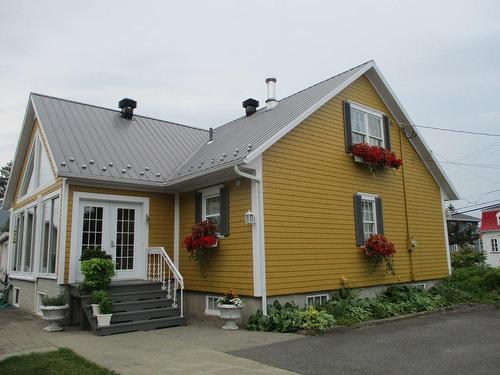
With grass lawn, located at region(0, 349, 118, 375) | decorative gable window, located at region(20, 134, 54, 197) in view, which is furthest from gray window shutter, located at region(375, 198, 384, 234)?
decorative gable window, located at region(20, 134, 54, 197)

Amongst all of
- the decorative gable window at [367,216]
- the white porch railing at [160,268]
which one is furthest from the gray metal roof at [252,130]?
the decorative gable window at [367,216]

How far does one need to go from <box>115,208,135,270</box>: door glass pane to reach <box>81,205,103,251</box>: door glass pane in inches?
19.3

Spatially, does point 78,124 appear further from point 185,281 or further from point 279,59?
point 279,59

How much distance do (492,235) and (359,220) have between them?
34.8m

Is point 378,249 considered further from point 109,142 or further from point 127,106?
point 127,106

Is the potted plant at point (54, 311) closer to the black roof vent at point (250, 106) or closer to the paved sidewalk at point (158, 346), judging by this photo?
the paved sidewalk at point (158, 346)

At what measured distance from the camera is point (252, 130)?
12219mm

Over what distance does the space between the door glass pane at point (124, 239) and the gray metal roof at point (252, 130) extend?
1.61 meters

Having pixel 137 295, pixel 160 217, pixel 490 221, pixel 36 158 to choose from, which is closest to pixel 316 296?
pixel 137 295

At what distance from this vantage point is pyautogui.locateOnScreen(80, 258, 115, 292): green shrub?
30.6 feet

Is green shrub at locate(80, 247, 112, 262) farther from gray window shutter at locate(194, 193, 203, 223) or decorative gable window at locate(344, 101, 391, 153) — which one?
decorative gable window at locate(344, 101, 391, 153)

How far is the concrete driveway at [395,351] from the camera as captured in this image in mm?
5996

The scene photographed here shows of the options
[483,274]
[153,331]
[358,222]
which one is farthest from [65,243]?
[483,274]

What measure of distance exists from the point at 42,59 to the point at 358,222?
896 centimetres
